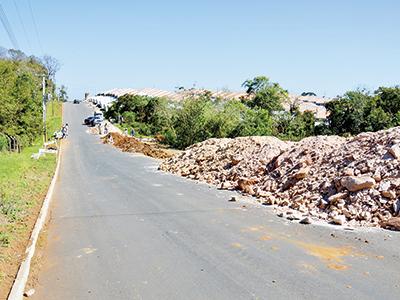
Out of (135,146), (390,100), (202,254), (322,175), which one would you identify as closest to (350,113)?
(390,100)

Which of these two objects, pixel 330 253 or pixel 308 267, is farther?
pixel 330 253

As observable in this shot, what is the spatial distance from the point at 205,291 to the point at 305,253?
257 cm

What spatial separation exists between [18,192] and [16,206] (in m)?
2.12

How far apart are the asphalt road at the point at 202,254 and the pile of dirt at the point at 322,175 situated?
2.89ft

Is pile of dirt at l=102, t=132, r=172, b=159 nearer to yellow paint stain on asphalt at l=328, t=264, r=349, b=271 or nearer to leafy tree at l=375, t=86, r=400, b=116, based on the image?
yellow paint stain on asphalt at l=328, t=264, r=349, b=271

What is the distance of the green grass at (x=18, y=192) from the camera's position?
8781 mm

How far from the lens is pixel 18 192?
487 inches

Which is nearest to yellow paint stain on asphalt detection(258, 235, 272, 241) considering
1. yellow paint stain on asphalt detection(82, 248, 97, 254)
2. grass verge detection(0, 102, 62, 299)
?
yellow paint stain on asphalt detection(82, 248, 97, 254)

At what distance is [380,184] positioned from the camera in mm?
10297

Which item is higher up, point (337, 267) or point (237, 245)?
point (337, 267)

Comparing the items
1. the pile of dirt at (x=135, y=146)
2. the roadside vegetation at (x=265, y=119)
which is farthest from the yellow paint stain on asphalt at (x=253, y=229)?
the roadside vegetation at (x=265, y=119)

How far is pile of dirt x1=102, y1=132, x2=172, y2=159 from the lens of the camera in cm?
2811

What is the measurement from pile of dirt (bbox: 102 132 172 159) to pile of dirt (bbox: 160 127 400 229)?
32.7 ft

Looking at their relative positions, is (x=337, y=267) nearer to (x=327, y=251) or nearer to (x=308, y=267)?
(x=308, y=267)
